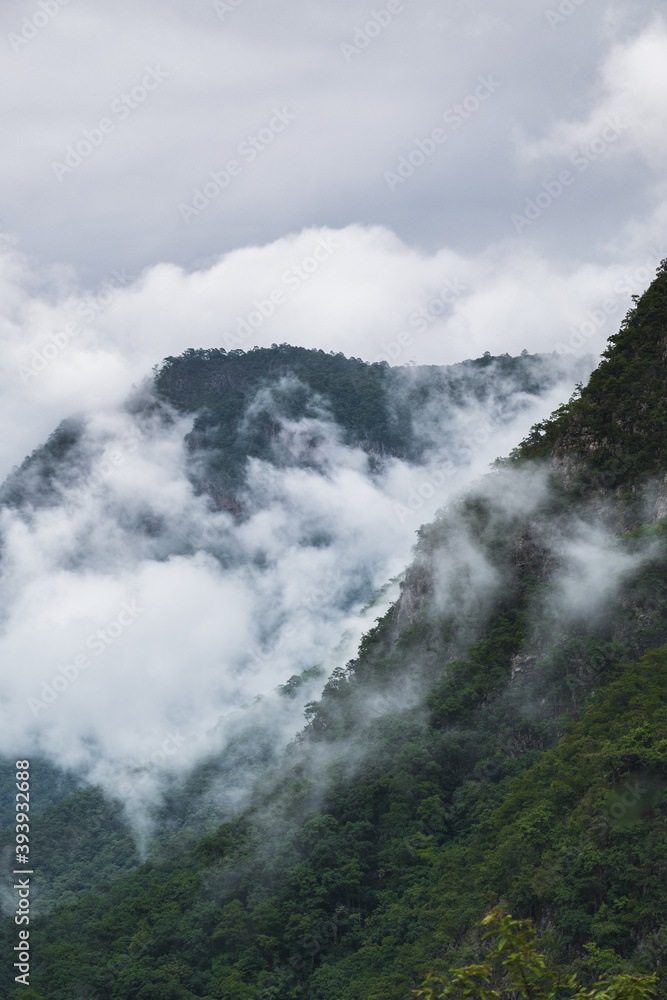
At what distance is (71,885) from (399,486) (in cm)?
11149

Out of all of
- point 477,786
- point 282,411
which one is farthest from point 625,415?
point 282,411

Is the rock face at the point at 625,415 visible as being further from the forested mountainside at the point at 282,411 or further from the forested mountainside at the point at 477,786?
the forested mountainside at the point at 282,411

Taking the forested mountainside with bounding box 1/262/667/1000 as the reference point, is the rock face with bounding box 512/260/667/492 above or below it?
above

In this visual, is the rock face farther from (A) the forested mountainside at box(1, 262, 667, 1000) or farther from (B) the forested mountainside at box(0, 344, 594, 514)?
(B) the forested mountainside at box(0, 344, 594, 514)

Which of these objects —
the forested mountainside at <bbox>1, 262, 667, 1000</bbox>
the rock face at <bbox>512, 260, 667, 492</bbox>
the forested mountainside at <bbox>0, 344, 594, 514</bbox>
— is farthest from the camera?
the forested mountainside at <bbox>0, 344, 594, 514</bbox>

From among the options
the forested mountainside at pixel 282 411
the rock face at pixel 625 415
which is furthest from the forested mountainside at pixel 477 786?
the forested mountainside at pixel 282 411

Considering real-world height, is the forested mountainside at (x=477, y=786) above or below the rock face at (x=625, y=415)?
below

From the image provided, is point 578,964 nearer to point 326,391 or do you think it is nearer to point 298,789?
point 298,789

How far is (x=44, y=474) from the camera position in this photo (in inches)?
6368

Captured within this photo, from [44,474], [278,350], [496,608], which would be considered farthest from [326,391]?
[496,608]

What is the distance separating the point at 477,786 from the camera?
40969 millimetres

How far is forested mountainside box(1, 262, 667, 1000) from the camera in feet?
96.2

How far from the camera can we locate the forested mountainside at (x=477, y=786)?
2931cm

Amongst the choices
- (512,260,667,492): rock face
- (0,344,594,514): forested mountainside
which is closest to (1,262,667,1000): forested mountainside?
(512,260,667,492): rock face
